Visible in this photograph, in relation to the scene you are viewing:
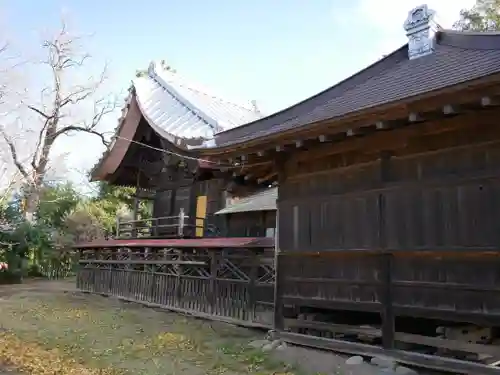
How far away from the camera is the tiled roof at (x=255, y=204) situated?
50.2 ft

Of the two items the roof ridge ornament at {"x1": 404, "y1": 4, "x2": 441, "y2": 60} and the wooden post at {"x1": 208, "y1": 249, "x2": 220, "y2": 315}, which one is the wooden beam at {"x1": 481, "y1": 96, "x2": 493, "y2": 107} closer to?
the roof ridge ornament at {"x1": 404, "y1": 4, "x2": 441, "y2": 60}

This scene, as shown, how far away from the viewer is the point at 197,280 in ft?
39.9

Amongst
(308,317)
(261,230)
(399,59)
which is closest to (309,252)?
(308,317)

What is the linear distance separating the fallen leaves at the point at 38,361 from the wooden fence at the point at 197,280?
3910 millimetres

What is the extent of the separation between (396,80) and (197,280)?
712cm

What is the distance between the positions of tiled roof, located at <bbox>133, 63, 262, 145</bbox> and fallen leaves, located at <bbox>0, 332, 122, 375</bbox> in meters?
8.61

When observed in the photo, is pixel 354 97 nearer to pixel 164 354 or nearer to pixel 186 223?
pixel 164 354

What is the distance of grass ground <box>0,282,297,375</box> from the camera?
6.82 meters

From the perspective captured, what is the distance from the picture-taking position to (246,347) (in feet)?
26.9

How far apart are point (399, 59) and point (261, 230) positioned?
8.73m

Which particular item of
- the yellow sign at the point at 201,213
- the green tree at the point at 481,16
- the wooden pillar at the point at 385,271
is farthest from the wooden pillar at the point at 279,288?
the green tree at the point at 481,16

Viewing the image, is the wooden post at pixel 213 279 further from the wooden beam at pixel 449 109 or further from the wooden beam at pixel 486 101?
the wooden beam at pixel 486 101

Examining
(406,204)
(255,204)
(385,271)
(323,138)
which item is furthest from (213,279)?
(406,204)

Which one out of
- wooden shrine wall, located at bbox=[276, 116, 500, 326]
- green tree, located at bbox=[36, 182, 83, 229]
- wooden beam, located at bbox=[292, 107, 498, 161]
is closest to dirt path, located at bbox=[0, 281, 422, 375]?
wooden shrine wall, located at bbox=[276, 116, 500, 326]
